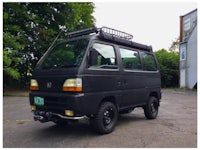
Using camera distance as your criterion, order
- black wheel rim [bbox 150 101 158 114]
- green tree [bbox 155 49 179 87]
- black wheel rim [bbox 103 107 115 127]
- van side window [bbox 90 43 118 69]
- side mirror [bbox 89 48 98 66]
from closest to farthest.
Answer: side mirror [bbox 89 48 98 66] → van side window [bbox 90 43 118 69] → black wheel rim [bbox 103 107 115 127] → black wheel rim [bbox 150 101 158 114] → green tree [bbox 155 49 179 87]

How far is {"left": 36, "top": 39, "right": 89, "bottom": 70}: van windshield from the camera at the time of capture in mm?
4766

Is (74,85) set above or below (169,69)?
below

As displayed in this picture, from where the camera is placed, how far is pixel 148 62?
22.7 feet

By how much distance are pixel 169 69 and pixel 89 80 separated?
23596mm

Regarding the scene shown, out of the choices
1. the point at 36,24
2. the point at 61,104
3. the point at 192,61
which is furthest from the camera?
the point at 192,61

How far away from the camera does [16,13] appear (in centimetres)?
1606

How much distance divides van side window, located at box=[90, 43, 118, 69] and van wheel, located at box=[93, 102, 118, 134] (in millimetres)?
863

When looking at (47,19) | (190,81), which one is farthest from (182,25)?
(47,19)

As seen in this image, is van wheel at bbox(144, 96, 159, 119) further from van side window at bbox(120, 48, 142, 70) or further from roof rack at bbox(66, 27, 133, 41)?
roof rack at bbox(66, 27, 133, 41)

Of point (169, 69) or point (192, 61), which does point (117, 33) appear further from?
point (169, 69)

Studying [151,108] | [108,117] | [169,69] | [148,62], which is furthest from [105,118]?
[169,69]

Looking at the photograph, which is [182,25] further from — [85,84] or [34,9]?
[85,84]

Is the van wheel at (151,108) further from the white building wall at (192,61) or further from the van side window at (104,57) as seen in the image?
the white building wall at (192,61)

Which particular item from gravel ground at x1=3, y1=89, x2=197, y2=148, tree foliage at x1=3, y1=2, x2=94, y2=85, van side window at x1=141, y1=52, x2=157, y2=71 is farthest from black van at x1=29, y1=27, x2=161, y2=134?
tree foliage at x1=3, y1=2, x2=94, y2=85
